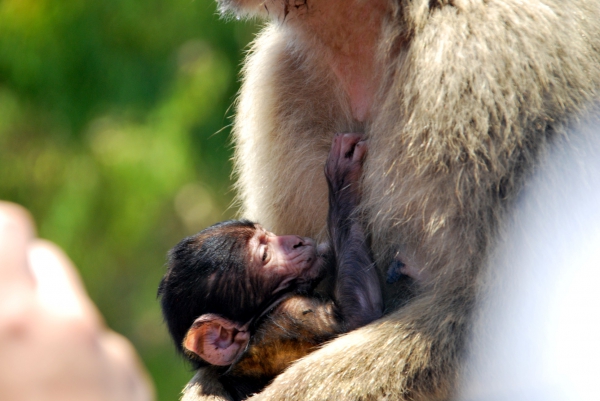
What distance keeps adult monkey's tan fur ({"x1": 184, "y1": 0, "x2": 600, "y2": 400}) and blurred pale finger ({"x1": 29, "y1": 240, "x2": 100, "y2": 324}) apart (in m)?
1.65

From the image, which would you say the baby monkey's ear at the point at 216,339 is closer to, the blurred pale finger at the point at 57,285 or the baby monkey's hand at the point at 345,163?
the baby monkey's hand at the point at 345,163

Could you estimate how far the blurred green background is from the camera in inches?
328

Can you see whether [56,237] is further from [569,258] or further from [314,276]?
[569,258]

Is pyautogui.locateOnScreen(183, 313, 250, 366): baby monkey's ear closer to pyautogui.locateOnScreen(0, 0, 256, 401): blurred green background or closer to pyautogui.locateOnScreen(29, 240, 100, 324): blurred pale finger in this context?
pyautogui.locateOnScreen(29, 240, 100, 324): blurred pale finger

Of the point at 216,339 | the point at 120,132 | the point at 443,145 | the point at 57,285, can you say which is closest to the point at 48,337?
the point at 57,285

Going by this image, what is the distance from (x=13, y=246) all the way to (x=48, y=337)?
0.45 ft

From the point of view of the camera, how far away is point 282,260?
10.5 feet

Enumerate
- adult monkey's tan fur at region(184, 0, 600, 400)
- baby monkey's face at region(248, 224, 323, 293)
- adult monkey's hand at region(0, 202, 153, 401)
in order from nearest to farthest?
1. adult monkey's hand at region(0, 202, 153, 401)
2. adult monkey's tan fur at region(184, 0, 600, 400)
3. baby monkey's face at region(248, 224, 323, 293)

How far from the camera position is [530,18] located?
2551 mm

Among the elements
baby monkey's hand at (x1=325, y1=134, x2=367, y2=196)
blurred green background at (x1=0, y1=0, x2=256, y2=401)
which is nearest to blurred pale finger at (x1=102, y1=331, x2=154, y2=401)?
baby monkey's hand at (x1=325, y1=134, x2=367, y2=196)

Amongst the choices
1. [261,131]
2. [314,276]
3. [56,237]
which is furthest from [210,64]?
[314,276]

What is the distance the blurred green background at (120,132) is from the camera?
833 centimetres

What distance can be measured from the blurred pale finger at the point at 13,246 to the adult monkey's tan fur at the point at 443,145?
1731 mm

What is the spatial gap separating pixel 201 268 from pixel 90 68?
22.3 ft
